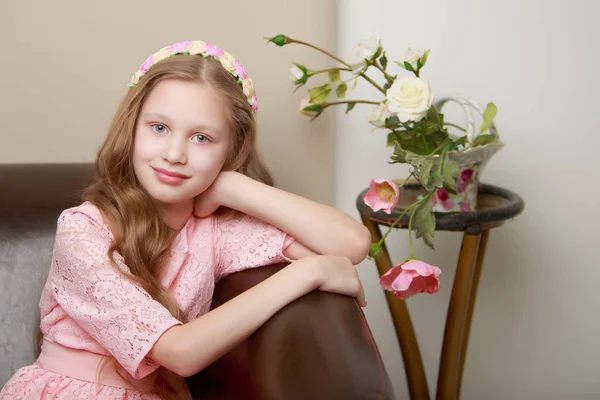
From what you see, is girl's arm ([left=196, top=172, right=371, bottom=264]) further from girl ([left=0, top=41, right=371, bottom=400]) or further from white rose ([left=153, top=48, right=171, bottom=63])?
white rose ([left=153, top=48, right=171, bottom=63])

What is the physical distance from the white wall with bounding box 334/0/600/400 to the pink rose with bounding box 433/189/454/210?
40 centimetres

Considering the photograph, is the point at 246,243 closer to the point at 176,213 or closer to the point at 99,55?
the point at 176,213

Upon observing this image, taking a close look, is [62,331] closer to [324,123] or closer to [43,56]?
[43,56]

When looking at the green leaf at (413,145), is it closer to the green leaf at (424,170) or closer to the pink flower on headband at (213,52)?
the green leaf at (424,170)

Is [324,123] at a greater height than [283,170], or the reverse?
[324,123]

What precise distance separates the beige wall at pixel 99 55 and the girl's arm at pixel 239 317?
674 mm

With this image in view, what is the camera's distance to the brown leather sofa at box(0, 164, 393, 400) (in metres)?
0.87

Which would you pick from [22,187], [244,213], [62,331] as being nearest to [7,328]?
[62,331]

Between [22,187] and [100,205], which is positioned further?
[22,187]

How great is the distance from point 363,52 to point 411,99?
0.56 feet

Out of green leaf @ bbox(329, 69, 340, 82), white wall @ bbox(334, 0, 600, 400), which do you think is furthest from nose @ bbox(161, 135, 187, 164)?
white wall @ bbox(334, 0, 600, 400)

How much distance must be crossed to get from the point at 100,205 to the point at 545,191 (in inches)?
48.2

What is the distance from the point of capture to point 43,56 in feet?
5.18

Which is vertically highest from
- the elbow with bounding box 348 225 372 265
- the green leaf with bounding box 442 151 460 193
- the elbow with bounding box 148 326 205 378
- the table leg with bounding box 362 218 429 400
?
the green leaf with bounding box 442 151 460 193
